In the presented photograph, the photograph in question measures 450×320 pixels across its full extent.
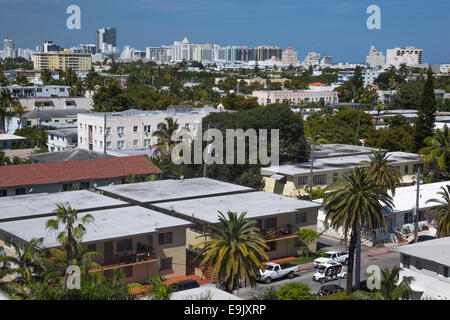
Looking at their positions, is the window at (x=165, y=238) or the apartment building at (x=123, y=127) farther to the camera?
the apartment building at (x=123, y=127)

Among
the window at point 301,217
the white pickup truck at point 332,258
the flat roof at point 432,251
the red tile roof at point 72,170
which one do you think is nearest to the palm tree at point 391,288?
the flat roof at point 432,251

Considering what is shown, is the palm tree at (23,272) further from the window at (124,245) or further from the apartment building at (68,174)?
the apartment building at (68,174)

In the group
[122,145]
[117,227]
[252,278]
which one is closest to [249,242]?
[252,278]

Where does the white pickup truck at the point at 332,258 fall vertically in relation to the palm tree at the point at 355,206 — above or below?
below

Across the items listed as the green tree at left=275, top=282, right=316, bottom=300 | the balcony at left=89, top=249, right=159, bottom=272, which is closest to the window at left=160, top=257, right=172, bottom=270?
the balcony at left=89, top=249, right=159, bottom=272
